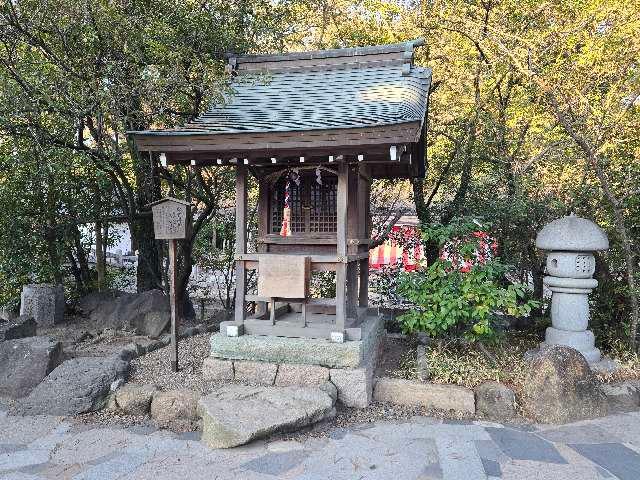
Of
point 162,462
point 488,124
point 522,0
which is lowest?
point 162,462

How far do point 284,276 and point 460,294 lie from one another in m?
2.09

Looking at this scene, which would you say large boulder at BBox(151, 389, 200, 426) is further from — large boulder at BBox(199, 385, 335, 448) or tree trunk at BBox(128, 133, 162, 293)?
tree trunk at BBox(128, 133, 162, 293)

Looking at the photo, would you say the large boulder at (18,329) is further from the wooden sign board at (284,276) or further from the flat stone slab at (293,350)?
the wooden sign board at (284,276)

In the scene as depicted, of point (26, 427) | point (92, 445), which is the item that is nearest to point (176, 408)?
point (92, 445)

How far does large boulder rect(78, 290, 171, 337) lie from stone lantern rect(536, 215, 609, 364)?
230 inches

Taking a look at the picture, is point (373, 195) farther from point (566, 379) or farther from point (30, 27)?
point (30, 27)

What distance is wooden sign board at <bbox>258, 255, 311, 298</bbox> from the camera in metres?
5.15

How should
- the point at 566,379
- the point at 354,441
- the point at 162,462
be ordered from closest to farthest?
the point at 162,462 < the point at 354,441 < the point at 566,379

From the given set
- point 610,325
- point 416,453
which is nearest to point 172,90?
point 416,453

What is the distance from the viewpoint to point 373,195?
9.30 metres

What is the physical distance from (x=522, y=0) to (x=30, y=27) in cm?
770

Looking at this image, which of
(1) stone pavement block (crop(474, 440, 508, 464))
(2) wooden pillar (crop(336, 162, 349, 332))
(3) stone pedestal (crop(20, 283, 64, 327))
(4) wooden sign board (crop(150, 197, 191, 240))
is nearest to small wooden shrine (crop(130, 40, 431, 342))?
(2) wooden pillar (crop(336, 162, 349, 332))

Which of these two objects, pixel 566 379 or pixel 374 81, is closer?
pixel 566 379

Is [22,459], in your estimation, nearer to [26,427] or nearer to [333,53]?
[26,427]
